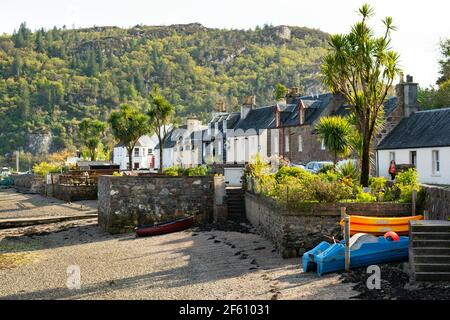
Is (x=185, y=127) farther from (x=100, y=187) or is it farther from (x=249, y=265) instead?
(x=249, y=265)

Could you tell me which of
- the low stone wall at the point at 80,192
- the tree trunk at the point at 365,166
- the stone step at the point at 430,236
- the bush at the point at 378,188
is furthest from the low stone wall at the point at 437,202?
the low stone wall at the point at 80,192

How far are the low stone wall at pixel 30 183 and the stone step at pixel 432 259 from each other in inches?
2352

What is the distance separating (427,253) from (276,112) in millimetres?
44513

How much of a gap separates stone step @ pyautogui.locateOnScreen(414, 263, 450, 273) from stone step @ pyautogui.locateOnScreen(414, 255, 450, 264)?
10cm

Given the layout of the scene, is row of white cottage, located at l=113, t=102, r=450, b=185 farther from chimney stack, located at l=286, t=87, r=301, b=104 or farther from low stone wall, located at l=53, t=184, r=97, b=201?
→ low stone wall, located at l=53, t=184, r=97, b=201

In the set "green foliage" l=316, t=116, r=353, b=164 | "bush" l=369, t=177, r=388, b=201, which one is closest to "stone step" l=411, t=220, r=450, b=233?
"bush" l=369, t=177, r=388, b=201

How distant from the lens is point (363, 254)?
16.1 m

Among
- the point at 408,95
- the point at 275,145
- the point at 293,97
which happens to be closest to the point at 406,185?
the point at 408,95

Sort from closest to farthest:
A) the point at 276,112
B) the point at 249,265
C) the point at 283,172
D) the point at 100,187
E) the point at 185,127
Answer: the point at 249,265 → the point at 283,172 → the point at 100,187 → the point at 276,112 → the point at 185,127

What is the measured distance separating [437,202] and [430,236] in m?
3.07

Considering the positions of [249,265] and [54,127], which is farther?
[54,127]

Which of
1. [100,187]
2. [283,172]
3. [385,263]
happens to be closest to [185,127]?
[100,187]

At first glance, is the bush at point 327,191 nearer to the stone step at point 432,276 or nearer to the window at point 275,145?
the stone step at point 432,276
